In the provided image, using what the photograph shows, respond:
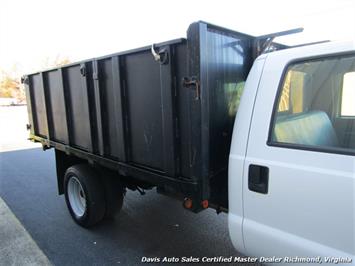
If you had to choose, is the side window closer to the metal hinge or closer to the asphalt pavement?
the metal hinge

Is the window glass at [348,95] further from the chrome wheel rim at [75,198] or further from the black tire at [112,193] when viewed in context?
the chrome wheel rim at [75,198]

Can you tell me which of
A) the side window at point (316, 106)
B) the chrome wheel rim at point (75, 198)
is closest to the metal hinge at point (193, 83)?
the side window at point (316, 106)

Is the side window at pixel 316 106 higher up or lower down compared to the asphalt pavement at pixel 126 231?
higher up

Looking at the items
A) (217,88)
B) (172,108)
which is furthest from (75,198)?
(217,88)

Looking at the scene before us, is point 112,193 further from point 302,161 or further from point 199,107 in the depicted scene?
point 302,161

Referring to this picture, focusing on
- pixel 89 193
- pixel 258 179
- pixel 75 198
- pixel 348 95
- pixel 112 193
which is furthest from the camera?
pixel 75 198

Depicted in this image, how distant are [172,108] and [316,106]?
3.39 ft

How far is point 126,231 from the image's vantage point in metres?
3.70

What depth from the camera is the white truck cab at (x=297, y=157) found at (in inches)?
62.6

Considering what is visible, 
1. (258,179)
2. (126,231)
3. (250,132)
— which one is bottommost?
(126,231)

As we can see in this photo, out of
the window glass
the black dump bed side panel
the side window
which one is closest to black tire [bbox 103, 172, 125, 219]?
the black dump bed side panel

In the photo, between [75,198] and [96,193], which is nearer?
[96,193]

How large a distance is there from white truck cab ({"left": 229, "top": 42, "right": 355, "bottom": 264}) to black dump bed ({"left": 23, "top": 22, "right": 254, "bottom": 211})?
222mm

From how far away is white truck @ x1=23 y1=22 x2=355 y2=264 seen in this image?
1.65m
